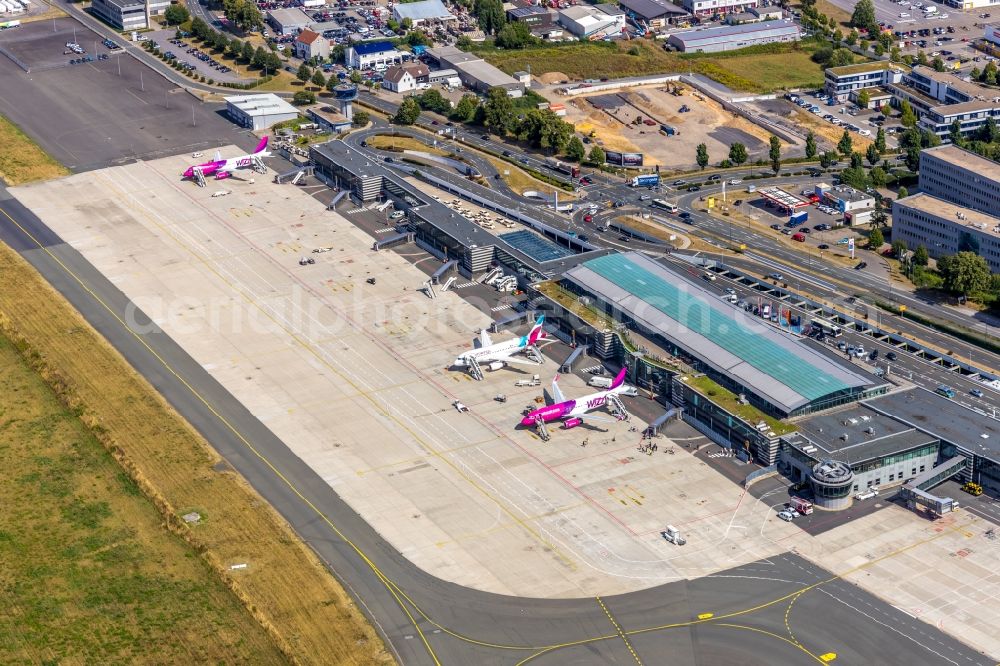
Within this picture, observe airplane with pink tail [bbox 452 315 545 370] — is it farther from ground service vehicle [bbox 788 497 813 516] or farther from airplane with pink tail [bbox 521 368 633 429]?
ground service vehicle [bbox 788 497 813 516]

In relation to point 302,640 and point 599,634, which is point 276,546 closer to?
point 302,640

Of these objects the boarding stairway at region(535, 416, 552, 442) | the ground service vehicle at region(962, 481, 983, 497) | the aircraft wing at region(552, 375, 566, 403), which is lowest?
the boarding stairway at region(535, 416, 552, 442)

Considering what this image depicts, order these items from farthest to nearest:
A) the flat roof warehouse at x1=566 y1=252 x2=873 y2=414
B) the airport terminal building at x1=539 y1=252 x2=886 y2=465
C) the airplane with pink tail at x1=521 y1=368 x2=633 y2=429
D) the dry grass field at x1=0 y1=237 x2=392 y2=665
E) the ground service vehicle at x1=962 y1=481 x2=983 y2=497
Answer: the airplane with pink tail at x1=521 y1=368 x2=633 y2=429
the flat roof warehouse at x1=566 y1=252 x2=873 y2=414
the airport terminal building at x1=539 y1=252 x2=886 y2=465
the ground service vehicle at x1=962 y1=481 x2=983 y2=497
the dry grass field at x1=0 y1=237 x2=392 y2=665

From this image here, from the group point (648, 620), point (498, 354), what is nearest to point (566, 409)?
point (498, 354)

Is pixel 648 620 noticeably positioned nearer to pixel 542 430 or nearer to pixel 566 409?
pixel 542 430

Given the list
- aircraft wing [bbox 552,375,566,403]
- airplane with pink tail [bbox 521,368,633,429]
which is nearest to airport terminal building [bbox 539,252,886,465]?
airplane with pink tail [bbox 521,368,633,429]
